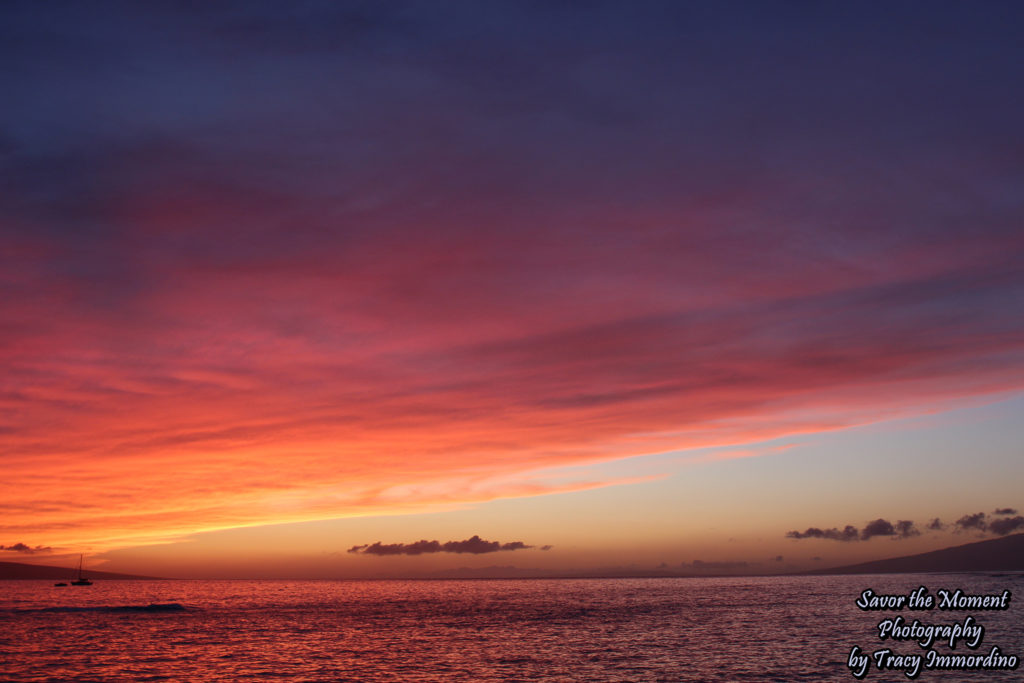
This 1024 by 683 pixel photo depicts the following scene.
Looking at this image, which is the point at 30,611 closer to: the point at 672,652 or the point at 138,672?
the point at 138,672

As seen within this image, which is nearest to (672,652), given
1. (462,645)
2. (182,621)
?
(462,645)

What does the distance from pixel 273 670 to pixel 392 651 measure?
1734 centimetres

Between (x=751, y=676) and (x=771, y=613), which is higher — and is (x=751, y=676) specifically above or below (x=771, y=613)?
above

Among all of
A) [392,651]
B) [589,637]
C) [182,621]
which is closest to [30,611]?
[182,621]

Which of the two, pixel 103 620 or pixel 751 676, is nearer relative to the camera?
pixel 751 676

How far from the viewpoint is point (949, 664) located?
243 ft

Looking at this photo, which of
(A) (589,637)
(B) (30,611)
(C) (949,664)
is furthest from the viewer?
(B) (30,611)

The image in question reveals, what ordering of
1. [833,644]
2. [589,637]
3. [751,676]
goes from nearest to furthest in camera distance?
[751,676] < [833,644] < [589,637]

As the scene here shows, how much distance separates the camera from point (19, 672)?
245ft

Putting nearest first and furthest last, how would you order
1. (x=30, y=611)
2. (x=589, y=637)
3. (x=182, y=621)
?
(x=589, y=637) < (x=182, y=621) < (x=30, y=611)

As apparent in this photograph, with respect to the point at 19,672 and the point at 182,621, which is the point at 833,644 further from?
the point at 182,621

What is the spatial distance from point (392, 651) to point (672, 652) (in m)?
33.1

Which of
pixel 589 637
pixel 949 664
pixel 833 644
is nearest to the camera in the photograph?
pixel 949 664

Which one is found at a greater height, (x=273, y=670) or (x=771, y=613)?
(x=273, y=670)
